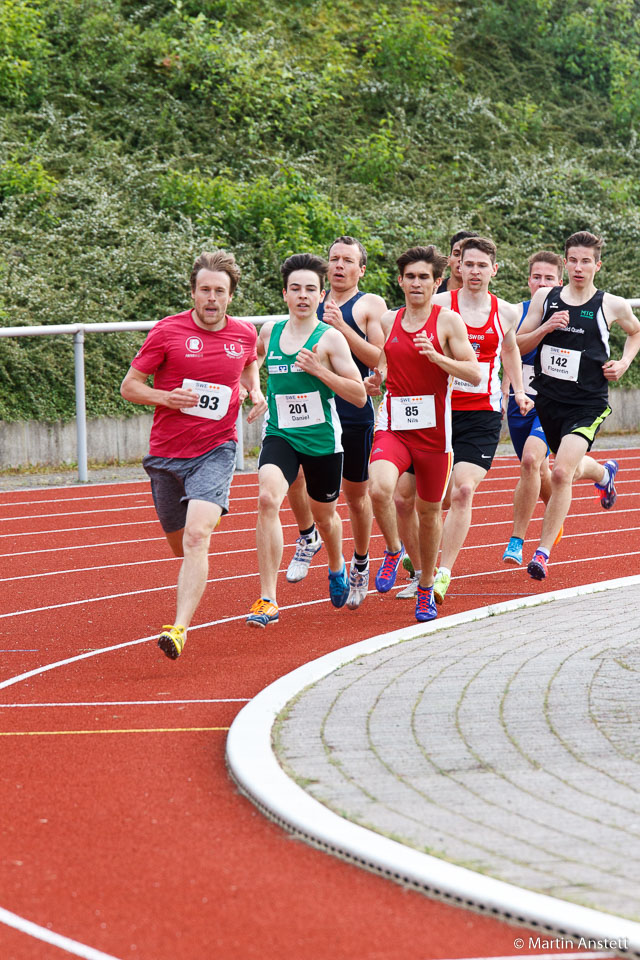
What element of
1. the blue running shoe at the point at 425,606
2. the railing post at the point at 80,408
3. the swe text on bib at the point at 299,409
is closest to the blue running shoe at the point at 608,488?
the blue running shoe at the point at 425,606

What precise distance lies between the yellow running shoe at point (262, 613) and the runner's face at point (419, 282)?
81.6 inches

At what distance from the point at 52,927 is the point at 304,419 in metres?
4.89

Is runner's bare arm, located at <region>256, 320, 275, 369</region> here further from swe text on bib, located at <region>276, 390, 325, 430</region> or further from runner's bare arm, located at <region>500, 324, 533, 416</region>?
runner's bare arm, located at <region>500, 324, 533, 416</region>

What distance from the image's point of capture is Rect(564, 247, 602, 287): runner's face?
979 centimetres

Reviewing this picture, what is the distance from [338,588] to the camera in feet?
29.1

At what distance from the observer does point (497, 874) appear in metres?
3.98

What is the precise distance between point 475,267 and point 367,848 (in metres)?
5.84

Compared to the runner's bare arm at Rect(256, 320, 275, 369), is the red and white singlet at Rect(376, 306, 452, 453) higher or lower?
lower

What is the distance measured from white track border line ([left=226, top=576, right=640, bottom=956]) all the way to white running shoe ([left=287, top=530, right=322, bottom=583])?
3.09m

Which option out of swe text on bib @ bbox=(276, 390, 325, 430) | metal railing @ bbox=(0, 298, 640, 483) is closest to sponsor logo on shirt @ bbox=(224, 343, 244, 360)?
swe text on bib @ bbox=(276, 390, 325, 430)

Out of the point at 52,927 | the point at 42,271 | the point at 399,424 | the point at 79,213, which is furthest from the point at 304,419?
the point at 79,213

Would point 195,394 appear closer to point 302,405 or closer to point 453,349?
point 302,405

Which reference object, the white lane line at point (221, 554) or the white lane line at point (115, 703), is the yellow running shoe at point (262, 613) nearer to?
the white lane line at point (115, 703)

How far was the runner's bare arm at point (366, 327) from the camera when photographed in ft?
29.5
